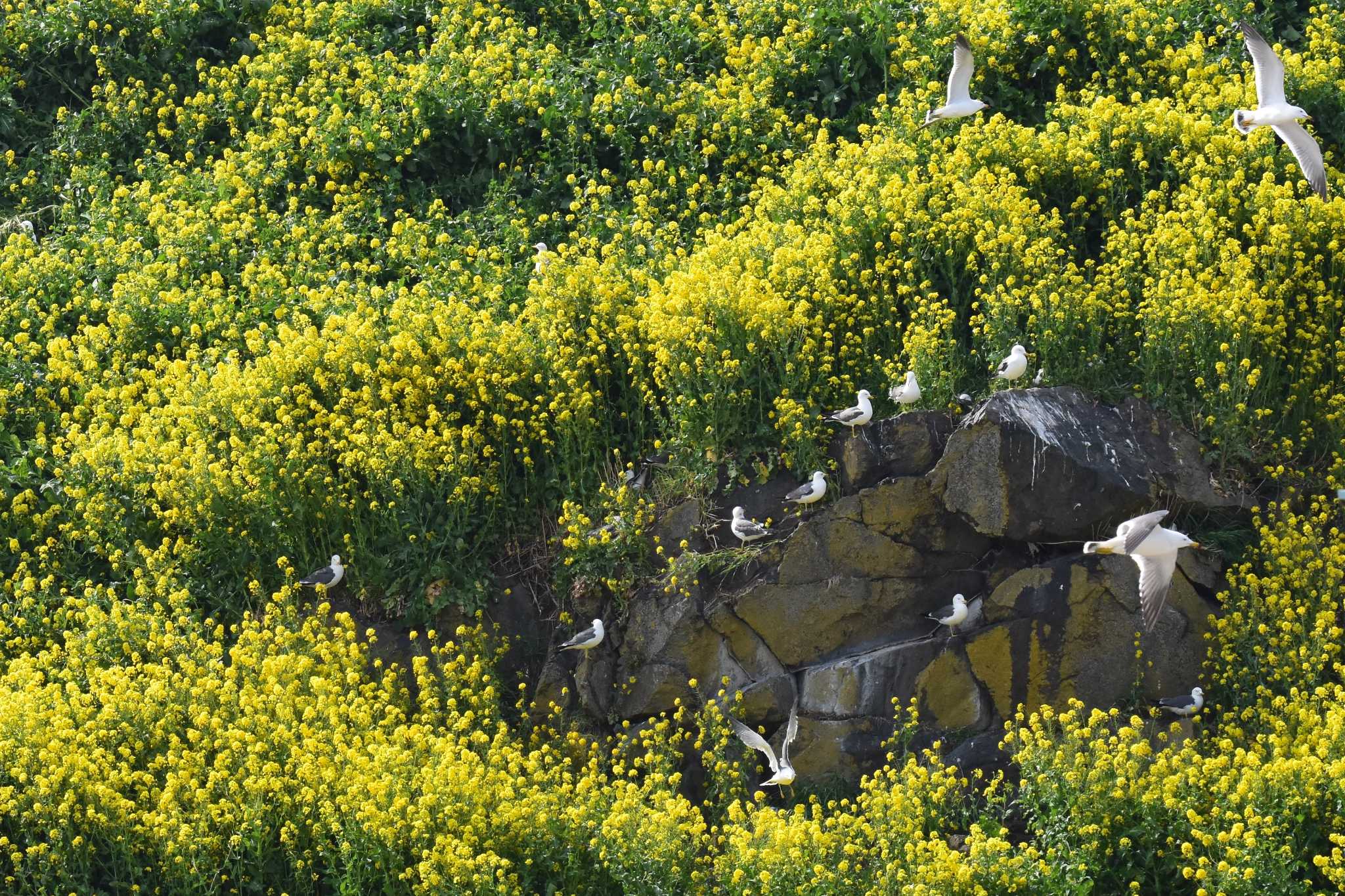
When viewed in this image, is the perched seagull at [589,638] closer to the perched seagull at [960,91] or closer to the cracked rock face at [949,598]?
the cracked rock face at [949,598]

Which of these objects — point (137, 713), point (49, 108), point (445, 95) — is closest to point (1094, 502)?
point (137, 713)

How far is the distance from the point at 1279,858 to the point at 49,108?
13132 mm

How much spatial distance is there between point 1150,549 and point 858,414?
189 centimetres

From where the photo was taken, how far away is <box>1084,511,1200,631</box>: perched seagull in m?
9.42

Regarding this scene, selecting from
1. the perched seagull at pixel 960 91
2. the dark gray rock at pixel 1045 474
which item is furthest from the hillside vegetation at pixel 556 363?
the dark gray rock at pixel 1045 474

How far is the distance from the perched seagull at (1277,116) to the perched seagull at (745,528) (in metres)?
4.58

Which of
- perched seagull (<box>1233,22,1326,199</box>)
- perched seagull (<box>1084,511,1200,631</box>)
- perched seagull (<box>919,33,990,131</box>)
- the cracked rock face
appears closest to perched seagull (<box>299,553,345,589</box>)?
the cracked rock face

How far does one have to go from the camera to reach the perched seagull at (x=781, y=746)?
9.55m

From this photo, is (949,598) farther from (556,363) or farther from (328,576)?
(328,576)

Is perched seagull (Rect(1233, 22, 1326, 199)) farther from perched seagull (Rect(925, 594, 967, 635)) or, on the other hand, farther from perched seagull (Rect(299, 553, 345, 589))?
perched seagull (Rect(299, 553, 345, 589))

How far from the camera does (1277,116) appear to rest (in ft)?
37.8

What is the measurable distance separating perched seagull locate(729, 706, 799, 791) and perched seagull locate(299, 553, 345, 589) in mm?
2620

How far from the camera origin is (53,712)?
9.23 meters

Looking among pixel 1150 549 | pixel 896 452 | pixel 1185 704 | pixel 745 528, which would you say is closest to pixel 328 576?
pixel 745 528
